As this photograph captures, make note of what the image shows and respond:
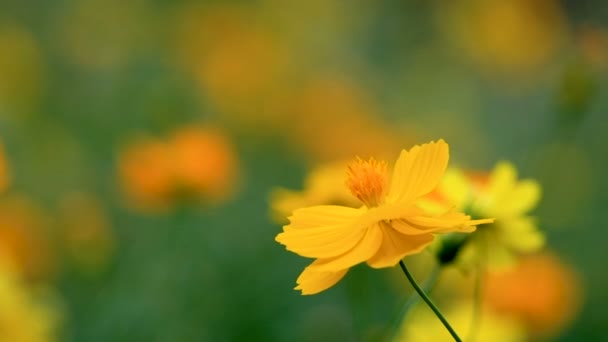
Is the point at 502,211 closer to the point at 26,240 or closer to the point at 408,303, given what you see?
the point at 408,303

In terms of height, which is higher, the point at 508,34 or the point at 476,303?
the point at 508,34

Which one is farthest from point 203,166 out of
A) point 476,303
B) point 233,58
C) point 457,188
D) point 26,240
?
point 233,58

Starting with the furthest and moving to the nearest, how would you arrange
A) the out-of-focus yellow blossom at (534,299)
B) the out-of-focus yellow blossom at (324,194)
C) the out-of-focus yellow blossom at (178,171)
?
the out-of-focus yellow blossom at (178,171) → the out-of-focus yellow blossom at (534,299) → the out-of-focus yellow blossom at (324,194)

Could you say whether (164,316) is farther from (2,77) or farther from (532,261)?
(2,77)

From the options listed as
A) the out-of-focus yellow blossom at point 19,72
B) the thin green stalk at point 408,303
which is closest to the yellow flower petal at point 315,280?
the thin green stalk at point 408,303

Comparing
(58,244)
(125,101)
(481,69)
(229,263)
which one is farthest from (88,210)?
(481,69)

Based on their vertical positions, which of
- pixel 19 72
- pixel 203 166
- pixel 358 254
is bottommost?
pixel 358 254

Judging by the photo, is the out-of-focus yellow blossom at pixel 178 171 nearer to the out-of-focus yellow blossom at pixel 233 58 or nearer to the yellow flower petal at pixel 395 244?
the yellow flower petal at pixel 395 244
